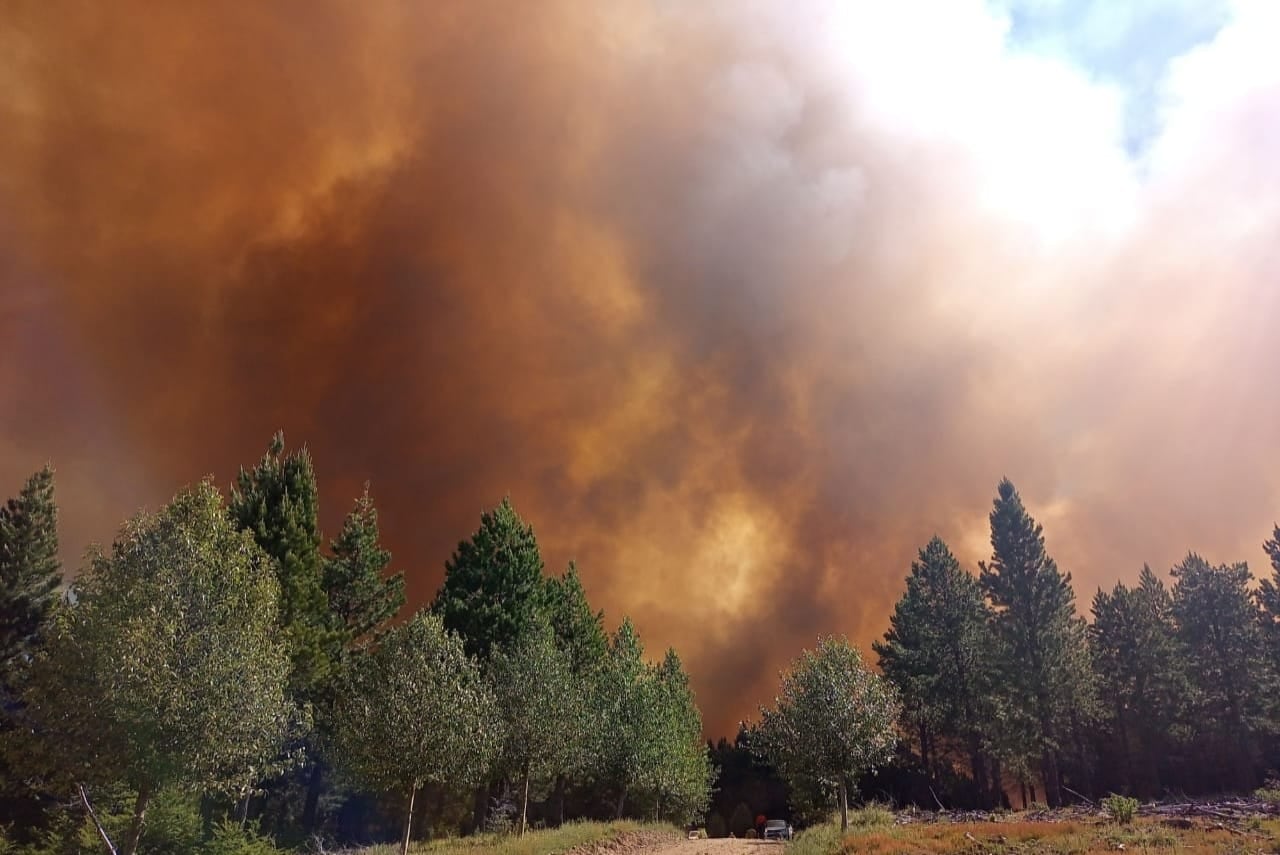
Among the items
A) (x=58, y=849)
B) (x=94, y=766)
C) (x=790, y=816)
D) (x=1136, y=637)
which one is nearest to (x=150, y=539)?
(x=94, y=766)

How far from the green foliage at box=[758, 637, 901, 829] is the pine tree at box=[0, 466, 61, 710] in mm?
45890

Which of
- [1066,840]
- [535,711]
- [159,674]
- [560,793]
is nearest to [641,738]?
[560,793]

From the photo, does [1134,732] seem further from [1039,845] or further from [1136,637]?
[1039,845]

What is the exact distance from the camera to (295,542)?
46.1 metres

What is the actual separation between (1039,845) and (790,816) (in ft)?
337

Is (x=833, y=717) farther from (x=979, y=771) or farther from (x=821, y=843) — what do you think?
(x=979, y=771)

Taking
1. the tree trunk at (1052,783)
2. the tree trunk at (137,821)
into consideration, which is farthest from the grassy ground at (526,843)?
the tree trunk at (1052,783)

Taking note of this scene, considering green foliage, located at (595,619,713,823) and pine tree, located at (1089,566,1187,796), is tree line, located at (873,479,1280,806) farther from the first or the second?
green foliage, located at (595,619,713,823)

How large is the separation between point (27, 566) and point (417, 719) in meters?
31.1

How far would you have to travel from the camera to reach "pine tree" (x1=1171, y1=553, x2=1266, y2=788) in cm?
7556

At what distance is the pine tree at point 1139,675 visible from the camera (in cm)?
7831

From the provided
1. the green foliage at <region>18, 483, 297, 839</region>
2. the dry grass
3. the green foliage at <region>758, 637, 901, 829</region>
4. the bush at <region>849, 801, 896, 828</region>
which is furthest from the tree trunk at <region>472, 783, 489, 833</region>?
the dry grass

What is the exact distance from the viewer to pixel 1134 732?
8281cm

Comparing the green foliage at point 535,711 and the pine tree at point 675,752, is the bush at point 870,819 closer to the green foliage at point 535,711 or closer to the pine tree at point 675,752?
the green foliage at point 535,711
